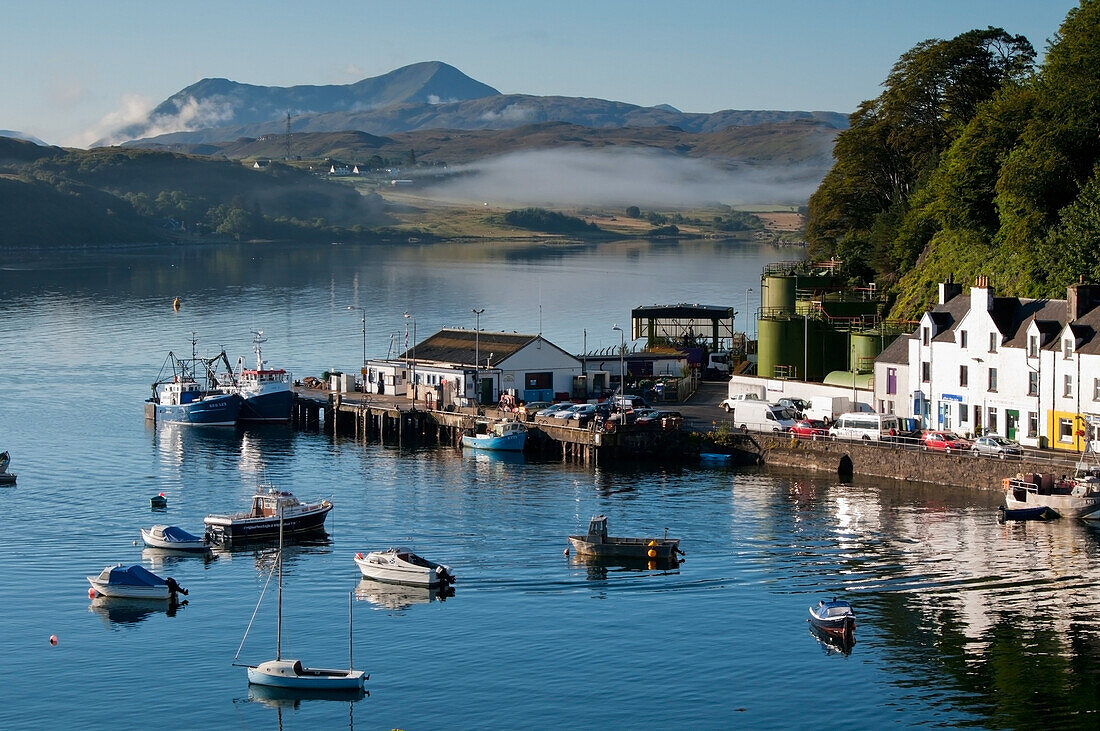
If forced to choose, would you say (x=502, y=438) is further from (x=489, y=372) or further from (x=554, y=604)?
(x=554, y=604)

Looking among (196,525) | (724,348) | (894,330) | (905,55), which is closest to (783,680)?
(196,525)

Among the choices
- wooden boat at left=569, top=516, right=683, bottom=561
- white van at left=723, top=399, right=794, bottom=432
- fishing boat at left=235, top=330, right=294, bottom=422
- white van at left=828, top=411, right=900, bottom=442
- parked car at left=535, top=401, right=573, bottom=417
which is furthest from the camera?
fishing boat at left=235, top=330, right=294, bottom=422

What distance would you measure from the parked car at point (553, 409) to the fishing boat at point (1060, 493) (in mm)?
28702

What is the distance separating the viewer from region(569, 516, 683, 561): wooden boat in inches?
2365

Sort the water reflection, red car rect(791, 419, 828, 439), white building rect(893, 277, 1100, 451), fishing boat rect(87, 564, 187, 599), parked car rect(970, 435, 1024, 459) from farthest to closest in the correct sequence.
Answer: red car rect(791, 419, 828, 439) → white building rect(893, 277, 1100, 451) → parked car rect(970, 435, 1024, 459) → fishing boat rect(87, 564, 187, 599) → the water reflection

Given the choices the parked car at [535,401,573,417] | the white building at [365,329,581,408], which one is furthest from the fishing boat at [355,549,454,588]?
the white building at [365,329,581,408]

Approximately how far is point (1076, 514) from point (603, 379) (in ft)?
127

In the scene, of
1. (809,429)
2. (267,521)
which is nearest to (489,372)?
(809,429)

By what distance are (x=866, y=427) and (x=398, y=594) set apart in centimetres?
3039

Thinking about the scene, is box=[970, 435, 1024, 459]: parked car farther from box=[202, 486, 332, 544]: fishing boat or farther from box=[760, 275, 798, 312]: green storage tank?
box=[760, 275, 798, 312]: green storage tank

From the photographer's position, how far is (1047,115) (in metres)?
93.5

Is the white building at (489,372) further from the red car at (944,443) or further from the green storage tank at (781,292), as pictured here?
the red car at (944,443)

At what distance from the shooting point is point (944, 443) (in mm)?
73562

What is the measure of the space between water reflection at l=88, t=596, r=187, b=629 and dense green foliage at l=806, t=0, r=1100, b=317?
160 ft
